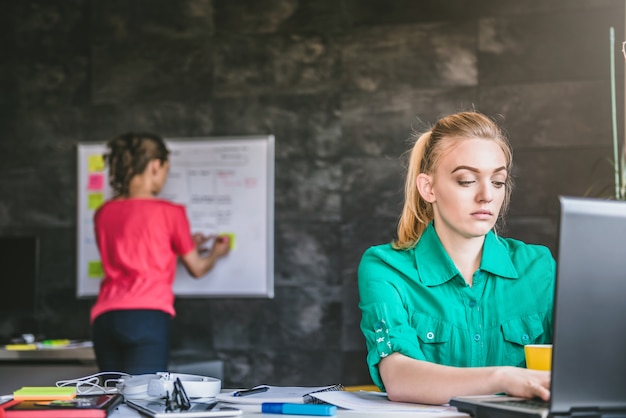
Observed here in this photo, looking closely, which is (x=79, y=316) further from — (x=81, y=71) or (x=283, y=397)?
(x=283, y=397)

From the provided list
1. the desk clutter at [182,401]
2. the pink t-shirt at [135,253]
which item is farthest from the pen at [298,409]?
the pink t-shirt at [135,253]

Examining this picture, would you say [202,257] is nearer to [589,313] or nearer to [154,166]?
[154,166]

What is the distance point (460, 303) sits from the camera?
1.90m

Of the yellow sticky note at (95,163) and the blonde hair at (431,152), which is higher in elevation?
the yellow sticky note at (95,163)

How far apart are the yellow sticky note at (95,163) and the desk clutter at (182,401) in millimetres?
3005

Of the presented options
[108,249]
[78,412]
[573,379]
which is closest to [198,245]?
[108,249]

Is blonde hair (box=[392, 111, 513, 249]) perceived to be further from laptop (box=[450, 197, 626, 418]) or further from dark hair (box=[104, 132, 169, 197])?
dark hair (box=[104, 132, 169, 197])

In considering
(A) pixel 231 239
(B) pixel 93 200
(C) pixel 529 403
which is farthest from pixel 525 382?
(B) pixel 93 200

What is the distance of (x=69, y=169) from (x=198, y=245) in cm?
88

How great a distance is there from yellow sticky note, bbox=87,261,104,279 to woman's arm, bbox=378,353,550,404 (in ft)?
10.4

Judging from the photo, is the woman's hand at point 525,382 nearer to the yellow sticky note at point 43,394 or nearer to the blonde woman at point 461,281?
the blonde woman at point 461,281

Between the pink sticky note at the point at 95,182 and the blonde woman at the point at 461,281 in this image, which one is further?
the pink sticky note at the point at 95,182

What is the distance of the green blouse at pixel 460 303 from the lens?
1.86m

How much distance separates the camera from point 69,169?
4723 mm
